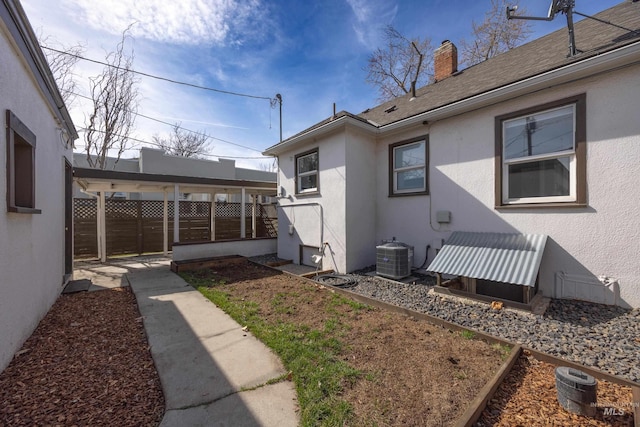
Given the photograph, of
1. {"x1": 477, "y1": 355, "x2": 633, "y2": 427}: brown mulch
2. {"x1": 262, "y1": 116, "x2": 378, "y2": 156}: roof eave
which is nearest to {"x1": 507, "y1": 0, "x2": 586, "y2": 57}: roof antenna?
{"x1": 262, "y1": 116, "x2": 378, "y2": 156}: roof eave

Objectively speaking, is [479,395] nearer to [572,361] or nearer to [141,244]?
[572,361]

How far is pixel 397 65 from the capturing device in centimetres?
1418

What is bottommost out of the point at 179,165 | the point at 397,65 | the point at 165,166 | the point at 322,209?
the point at 322,209

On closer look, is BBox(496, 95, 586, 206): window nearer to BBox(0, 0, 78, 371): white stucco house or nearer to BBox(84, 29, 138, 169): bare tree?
BBox(0, 0, 78, 371): white stucco house

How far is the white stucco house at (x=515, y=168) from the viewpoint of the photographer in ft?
12.1

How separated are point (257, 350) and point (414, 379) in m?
1.70

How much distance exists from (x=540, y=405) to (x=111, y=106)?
55.4ft

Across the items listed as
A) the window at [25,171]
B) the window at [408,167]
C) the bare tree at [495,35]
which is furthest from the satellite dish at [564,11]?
the bare tree at [495,35]

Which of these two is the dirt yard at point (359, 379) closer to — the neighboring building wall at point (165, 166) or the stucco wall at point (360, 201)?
the stucco wall at point (360, 201)

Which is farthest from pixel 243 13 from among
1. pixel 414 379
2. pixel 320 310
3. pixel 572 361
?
pixel 572 361

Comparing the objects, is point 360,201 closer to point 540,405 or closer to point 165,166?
point 540,405

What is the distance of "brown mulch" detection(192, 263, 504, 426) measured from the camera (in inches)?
77.2

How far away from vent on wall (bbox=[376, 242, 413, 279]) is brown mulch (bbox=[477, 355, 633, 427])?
2989mm

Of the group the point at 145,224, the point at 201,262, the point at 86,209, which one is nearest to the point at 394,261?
the point at 201,262
